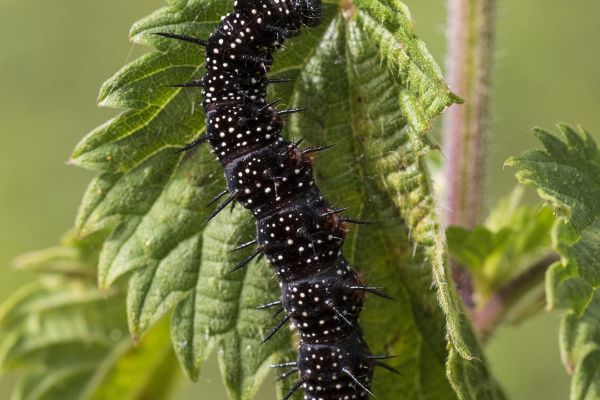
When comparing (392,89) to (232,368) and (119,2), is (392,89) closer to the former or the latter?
(232,368)

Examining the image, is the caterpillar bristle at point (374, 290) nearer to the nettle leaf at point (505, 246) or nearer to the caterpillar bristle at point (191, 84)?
the nettle leaf at point (505, 246)

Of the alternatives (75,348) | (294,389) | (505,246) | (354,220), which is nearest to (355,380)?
(294,389)

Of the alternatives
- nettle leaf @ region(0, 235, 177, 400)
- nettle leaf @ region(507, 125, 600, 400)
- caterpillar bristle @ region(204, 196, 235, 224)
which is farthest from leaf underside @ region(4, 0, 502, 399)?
nettle leaf @ region(0, 235, 177, 400)

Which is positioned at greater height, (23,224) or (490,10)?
(23,224)

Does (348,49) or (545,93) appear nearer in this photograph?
(348,49)

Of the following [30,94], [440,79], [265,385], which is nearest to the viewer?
[440,79]

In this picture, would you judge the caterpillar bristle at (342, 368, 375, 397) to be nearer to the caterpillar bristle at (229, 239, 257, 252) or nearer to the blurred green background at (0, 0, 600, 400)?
the caterpillar bristle at (229, 239, 257, 252)

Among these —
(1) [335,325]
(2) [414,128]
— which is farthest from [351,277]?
(2) [414,128]

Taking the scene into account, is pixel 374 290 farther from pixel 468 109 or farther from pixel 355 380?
pixel 468 109
